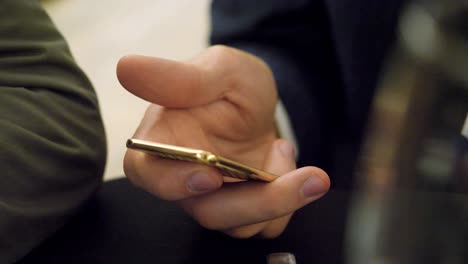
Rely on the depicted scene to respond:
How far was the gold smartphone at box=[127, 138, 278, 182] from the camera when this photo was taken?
20cm

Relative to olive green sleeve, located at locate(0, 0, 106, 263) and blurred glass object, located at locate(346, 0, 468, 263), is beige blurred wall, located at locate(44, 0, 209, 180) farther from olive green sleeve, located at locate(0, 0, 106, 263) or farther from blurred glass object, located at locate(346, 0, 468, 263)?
blurred glass object, located at locate(346, 0, 468, 263)

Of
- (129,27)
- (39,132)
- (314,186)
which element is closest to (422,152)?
(314,186)

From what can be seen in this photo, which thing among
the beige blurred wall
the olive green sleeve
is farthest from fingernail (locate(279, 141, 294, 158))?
the beige blurred wall

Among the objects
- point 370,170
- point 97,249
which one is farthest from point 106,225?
point 370,170

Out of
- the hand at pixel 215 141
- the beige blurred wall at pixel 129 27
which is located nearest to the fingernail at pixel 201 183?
the hand at pixel 215 141

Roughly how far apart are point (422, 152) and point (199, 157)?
86 millimetres

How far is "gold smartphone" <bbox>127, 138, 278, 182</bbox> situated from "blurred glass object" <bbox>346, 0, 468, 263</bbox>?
58 mm

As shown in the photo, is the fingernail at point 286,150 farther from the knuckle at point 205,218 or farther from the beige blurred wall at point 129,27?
the beige blurred wall at point 129,27

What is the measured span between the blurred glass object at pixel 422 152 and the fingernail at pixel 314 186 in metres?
0.05

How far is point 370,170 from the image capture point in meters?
0.16

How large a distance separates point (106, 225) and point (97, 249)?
0.8 inches

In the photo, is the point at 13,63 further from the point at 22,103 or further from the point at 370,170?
the point at 370,170

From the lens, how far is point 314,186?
23 cm

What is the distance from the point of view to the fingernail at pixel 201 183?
0.73 ft
